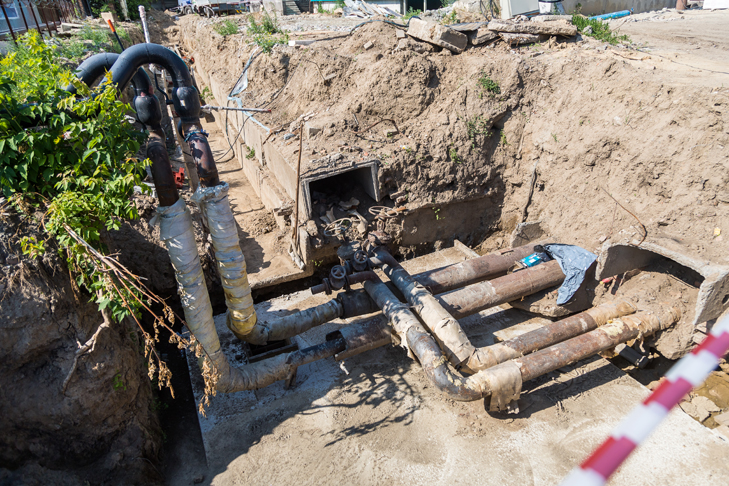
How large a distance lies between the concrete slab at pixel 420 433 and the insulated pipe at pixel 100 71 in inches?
151

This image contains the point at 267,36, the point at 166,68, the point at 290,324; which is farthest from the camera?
the point at 267,36

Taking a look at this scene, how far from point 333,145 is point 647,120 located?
562 centimetres

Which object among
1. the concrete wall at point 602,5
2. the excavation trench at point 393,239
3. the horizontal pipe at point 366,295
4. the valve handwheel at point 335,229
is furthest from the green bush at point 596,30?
the valve handwheel at point 335,229

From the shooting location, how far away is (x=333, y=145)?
27.6 feet

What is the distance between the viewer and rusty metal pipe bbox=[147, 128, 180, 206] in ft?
13.8

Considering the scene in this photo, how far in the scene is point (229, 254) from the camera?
4844 mm

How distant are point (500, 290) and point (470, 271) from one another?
57 cm

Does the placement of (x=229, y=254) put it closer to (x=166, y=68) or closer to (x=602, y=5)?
(x=166, y=68)

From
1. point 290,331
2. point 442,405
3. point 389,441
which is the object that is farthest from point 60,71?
point 442,405

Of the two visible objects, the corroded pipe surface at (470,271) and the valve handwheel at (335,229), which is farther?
the valve handwheel at (335,229)

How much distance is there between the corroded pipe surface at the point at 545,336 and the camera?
525cm

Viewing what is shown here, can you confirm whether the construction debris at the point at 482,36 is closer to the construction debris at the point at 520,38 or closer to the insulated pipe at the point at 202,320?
the construction debris at the point at 520,38

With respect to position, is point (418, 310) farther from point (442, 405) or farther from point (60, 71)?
point (60, 71)

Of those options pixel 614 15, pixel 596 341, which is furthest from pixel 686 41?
pixel 596 341
